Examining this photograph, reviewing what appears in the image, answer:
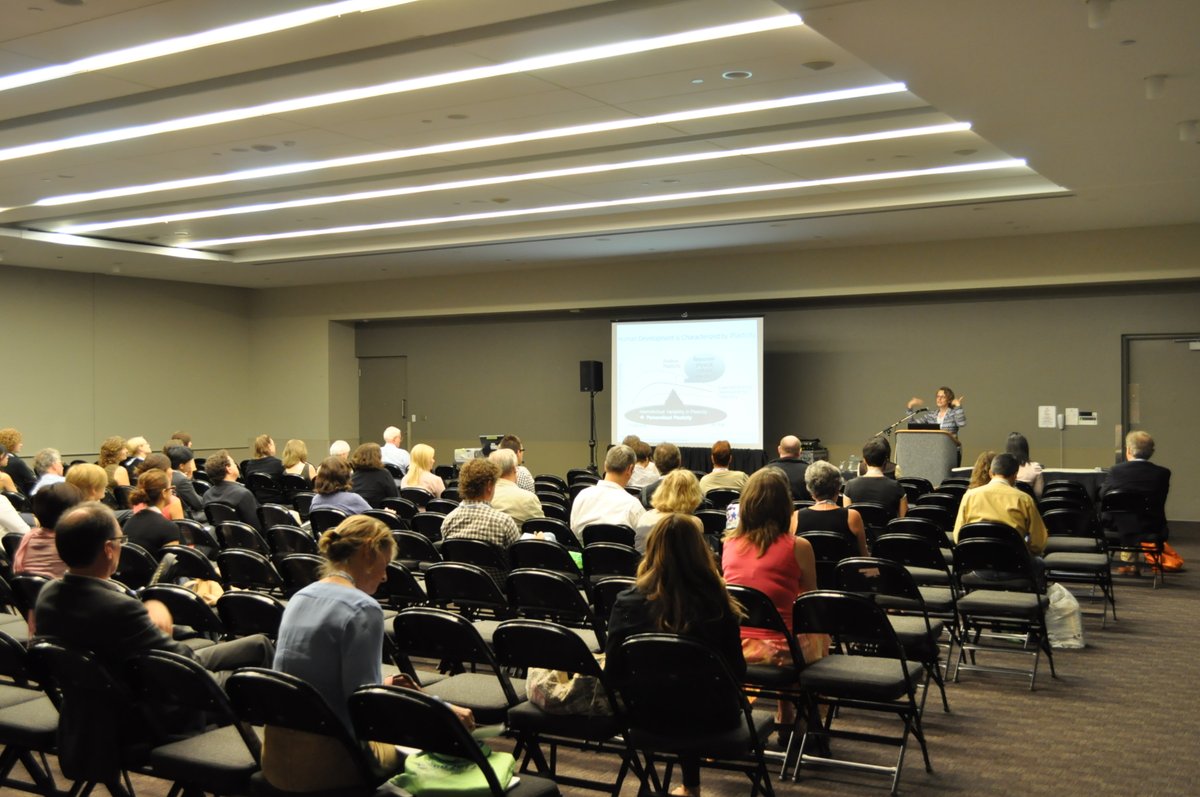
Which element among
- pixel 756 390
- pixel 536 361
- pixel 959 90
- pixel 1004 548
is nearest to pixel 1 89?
→ pixel 959 90

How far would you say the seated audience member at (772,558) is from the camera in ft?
15.3

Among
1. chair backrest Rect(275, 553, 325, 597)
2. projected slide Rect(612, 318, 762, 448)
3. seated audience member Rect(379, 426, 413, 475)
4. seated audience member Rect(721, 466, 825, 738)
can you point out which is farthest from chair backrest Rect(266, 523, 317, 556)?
projected slide Rect(612, 318, 762, 448)

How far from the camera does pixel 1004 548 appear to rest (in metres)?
6.11

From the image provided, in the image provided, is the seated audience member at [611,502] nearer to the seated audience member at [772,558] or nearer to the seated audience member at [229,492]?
the seated audience member at [772,558]

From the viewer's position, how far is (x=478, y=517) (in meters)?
6.33

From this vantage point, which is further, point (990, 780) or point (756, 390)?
point (756, 390)

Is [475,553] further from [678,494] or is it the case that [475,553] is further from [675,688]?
[675,688]

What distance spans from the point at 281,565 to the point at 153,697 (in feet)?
7.50

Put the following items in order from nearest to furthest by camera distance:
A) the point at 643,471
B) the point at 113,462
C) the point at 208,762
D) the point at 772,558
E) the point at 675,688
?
the point at 208,762 → the point at 675,688 → the point at 772,558 → the point at 643,471 → the point at 113,462

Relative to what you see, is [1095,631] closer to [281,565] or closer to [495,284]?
[281,565]

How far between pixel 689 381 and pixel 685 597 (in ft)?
42.7

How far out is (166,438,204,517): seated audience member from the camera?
9.36 metres

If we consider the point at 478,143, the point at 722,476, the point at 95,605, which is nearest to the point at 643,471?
the point at 722,476

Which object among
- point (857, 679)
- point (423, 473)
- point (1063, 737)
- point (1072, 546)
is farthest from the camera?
point (423, 473)
